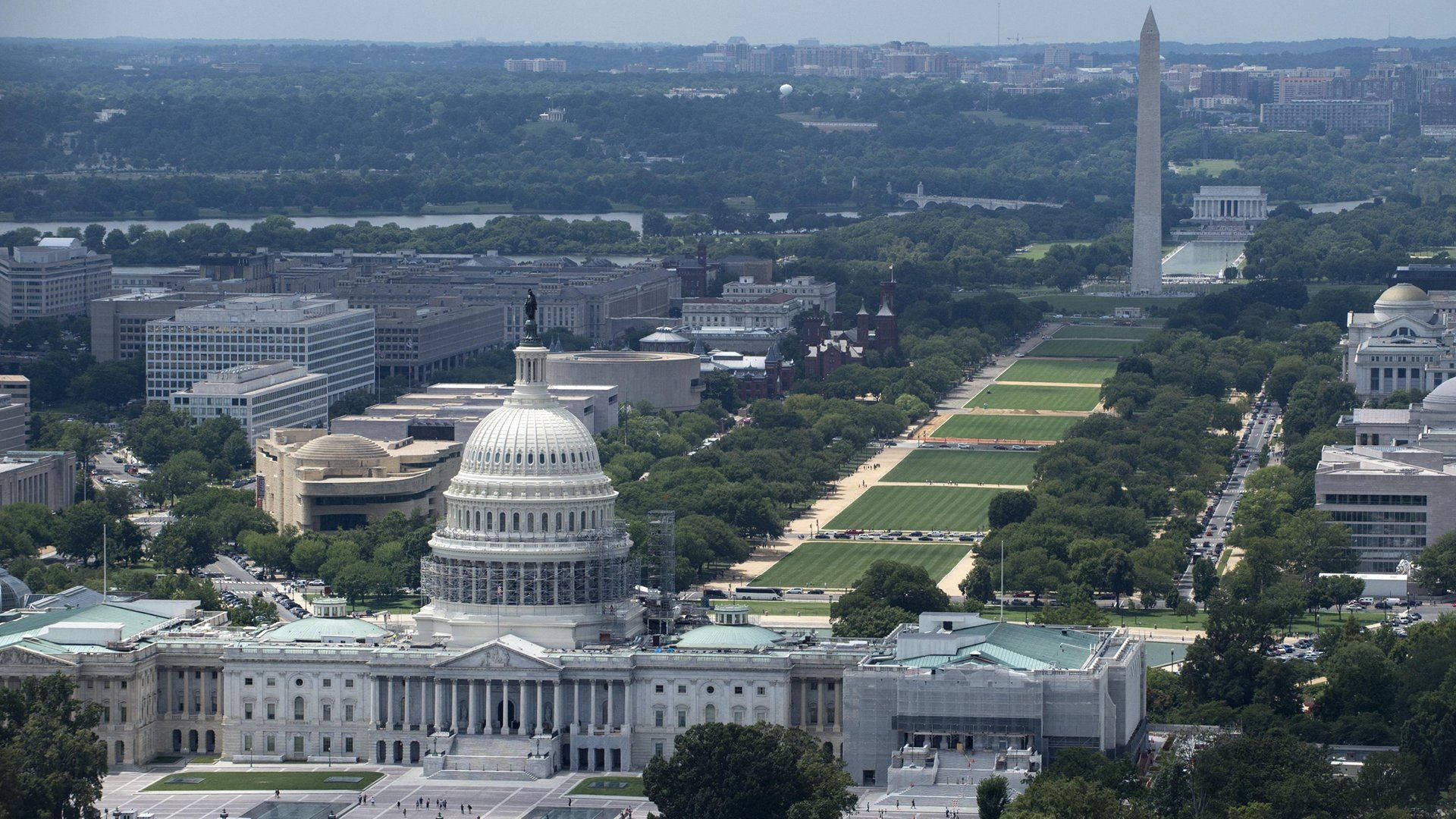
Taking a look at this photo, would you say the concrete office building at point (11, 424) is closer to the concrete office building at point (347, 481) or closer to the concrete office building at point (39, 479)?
the concrete office building at point (39, 479)

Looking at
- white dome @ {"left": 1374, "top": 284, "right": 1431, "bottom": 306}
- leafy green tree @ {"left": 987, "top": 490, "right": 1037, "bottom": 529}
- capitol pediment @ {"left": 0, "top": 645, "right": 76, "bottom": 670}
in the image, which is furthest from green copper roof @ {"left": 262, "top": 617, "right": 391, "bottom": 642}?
white dome @ {"left": 1374, "top": 284, "right": 1431, "bottom": 306}

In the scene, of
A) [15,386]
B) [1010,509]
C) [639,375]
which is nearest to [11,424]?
[15,386]

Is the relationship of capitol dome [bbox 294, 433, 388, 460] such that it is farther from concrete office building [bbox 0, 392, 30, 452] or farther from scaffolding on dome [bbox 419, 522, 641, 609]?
scaffolding on dome [bbox 419, 522, 641, 609]

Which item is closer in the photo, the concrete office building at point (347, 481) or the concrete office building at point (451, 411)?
the concrete office building at point (347, 481)

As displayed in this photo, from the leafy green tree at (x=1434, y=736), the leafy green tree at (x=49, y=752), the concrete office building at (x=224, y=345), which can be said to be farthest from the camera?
the concrete office building at (x=224, y=345)

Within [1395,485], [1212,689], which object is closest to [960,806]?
[1212,689]

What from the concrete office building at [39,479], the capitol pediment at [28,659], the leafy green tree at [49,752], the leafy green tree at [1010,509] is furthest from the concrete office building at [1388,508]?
the leafy green tree at [49,752]

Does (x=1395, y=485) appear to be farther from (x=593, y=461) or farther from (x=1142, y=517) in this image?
(x=593, y=461)
